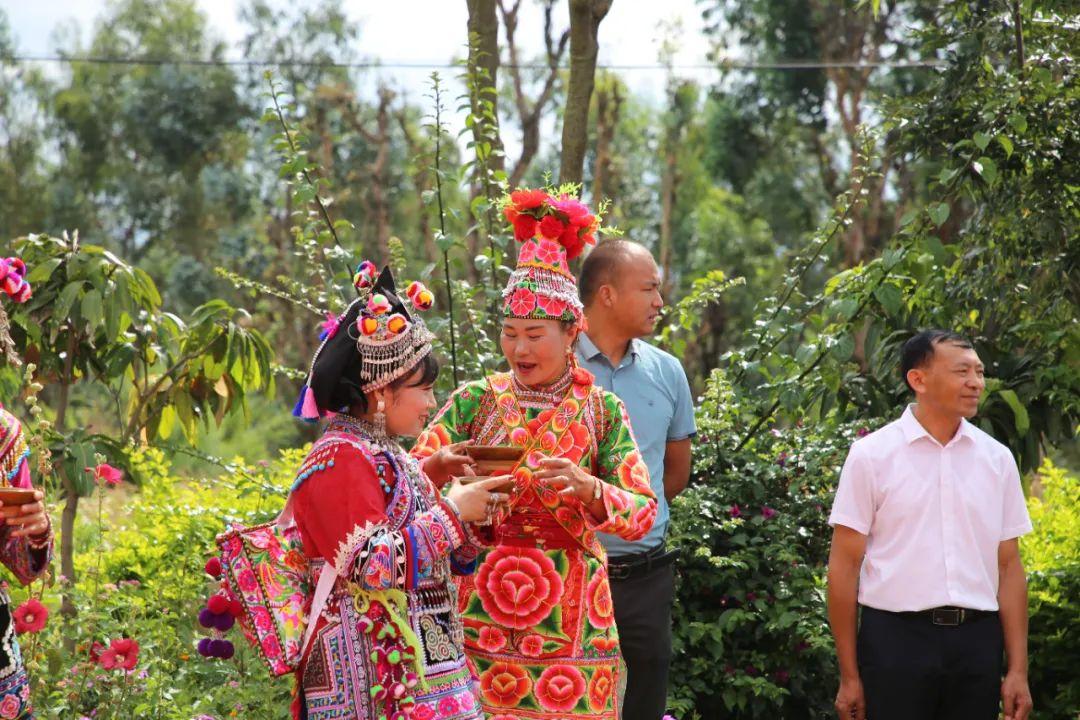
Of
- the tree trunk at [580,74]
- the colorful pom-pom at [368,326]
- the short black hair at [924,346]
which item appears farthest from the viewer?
the tree trunk at [580,74]

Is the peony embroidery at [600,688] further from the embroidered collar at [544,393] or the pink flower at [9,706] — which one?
the pink flower at [9,706]

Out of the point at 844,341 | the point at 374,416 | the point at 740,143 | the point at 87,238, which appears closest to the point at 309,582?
the point at 374,416

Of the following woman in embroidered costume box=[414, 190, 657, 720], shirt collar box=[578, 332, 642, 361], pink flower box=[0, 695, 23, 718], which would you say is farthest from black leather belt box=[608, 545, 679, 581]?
pink flower box=[0, 695, 23, 718]

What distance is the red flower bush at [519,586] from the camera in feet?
11.6

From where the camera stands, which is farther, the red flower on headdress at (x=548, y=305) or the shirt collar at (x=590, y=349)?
the shirt collar at (x=590, y=349)

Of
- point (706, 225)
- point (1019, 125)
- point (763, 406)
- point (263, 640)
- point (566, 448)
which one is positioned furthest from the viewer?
point (706, 225)

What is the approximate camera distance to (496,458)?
10.6ft

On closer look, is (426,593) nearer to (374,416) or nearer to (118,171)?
(374,416)

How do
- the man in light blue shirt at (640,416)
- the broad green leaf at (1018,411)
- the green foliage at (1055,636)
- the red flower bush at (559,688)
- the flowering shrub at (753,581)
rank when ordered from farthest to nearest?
the green foliage at (1055,636) < the broad green leaf at (1018,411) < the flowering shrub at (753,581) < the man in light blue shirt at (640,416) < the red flower bush at (559,688)

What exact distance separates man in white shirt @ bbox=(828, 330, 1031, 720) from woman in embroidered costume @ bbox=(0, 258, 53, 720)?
2337 millimetres

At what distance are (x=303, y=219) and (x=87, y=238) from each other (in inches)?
868

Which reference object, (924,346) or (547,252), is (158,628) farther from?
(924,346)

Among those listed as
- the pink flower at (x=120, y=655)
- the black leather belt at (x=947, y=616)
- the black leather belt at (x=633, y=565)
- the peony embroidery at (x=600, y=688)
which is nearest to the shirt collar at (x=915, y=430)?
the black leather belt at (x=947, y=616)

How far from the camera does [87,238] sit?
26.1 metres
